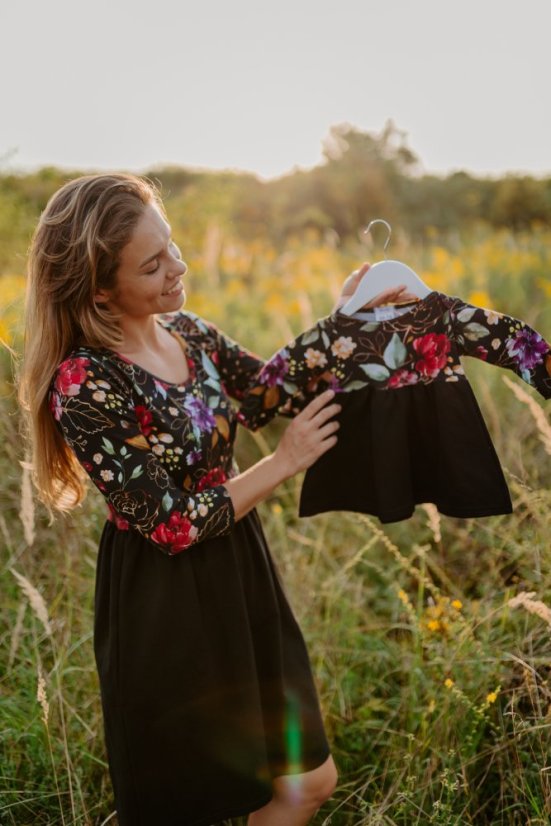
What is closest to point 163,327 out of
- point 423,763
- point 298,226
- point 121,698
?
point 121,698

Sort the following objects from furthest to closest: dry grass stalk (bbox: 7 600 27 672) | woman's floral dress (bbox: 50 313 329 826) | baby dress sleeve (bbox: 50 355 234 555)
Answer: dry grass stalk (bbox: 7 600 27 672) < woman's floral dress (bbox: 50 313 329 826) < baby dress sleeve (bbox: 50 355 234 555)

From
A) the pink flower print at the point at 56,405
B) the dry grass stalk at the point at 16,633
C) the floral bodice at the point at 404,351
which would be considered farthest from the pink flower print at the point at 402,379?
the dry grass stalk at the point at 16,633

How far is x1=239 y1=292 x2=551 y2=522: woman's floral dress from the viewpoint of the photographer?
1.82 metres

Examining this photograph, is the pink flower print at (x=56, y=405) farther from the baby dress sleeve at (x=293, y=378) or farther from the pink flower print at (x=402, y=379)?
the pink flower print at (x=402, y=379)

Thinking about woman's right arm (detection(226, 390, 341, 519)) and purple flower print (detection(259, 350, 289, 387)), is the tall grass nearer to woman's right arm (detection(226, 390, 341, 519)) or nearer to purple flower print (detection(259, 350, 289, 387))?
woman's right arm (detection(226, 390, 341, 519))

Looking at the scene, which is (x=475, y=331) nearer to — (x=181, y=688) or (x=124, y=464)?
(x=124, y=464)

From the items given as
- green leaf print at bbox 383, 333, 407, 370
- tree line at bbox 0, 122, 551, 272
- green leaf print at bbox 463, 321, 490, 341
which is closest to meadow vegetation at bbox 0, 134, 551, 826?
→ green leaf print at bbox 463, 321, 490, 341

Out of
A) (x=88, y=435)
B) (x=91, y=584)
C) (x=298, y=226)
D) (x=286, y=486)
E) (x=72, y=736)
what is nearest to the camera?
(x=88, y=435)

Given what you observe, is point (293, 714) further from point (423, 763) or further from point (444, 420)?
point (444, 420)

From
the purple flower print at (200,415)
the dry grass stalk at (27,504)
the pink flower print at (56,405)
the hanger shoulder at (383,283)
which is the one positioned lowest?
the dry grass stalk at (27,504)

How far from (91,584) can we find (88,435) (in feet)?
4.25

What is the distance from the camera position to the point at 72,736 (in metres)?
2.33

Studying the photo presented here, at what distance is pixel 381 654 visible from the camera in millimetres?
2566

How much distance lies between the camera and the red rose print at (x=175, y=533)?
1.65 metres
